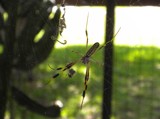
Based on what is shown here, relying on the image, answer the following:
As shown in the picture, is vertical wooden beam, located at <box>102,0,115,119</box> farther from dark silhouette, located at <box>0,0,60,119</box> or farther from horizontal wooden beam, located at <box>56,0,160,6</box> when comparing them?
dark silhouette, located at <box>0,0,60,119</box>

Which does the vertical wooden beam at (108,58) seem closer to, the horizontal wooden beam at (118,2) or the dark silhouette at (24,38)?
the horizontal wooden beam at (118,2)

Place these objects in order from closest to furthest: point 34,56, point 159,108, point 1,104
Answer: point 34,56, point 1,104, point 159,108

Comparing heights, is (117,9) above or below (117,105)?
above

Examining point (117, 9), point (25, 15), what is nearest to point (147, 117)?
point (25, 15)

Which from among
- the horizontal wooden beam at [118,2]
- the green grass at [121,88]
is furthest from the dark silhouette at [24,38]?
the green grass at [121,88]

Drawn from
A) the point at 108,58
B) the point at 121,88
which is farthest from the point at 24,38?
the point at 121,88

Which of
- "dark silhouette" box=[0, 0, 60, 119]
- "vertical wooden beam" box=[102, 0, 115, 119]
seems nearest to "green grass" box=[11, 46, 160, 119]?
"dark silhouette" box=[0, 0, 60, 119]

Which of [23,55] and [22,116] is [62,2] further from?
[22,116]
